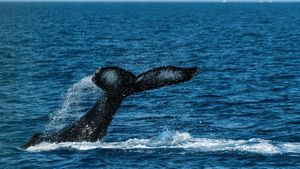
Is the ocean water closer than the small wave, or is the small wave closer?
the ocean water

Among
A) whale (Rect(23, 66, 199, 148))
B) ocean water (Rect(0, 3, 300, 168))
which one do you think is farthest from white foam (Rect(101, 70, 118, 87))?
ocean water (Rect(0, 3, 300, 168))

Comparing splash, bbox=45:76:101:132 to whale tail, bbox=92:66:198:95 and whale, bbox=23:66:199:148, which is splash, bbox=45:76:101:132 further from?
whale tail, bbox=92:66:198:95

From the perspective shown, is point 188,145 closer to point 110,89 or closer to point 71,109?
point 110,89

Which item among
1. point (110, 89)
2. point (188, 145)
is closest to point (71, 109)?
point (188, 145)

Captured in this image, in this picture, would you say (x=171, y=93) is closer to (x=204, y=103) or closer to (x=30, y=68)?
(x=204, y=103)

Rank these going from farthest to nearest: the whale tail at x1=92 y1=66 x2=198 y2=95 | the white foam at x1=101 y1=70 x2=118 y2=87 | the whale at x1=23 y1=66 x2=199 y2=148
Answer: the white foam at x1=101 y1=70 x2=118 y2=87 < the whale at x1=23 y1=66 x2=199 y2=148 < the whale tail at x1=92 y1=66 x2=198 y2=95

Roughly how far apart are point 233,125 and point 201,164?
22.3ft

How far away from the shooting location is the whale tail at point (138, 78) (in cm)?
1712

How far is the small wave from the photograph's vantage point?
2036 centimetres

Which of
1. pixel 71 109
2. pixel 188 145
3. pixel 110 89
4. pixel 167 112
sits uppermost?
pixel 110 89

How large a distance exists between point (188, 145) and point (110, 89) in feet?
→ 14.6

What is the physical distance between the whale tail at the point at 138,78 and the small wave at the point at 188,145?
263cm

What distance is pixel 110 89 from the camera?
59.9 feet

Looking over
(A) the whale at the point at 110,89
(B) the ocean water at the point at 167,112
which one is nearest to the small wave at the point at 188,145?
(B) the ocean water at the point at 167,112
